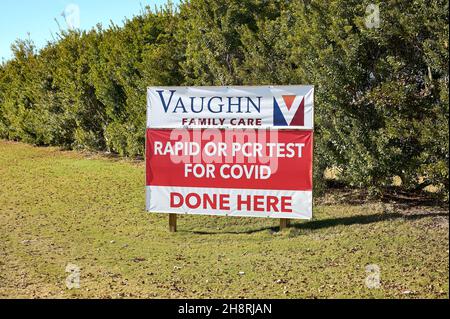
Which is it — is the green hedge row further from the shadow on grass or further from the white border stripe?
the white border stripe

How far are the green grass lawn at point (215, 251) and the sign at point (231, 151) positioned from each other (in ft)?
1.69

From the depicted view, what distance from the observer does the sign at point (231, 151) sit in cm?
832

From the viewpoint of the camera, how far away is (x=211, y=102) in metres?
8.55

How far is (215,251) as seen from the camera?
7.54 meters

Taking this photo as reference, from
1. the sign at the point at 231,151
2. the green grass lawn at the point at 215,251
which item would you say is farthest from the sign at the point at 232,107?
the green grass lawn at the point at 215,251

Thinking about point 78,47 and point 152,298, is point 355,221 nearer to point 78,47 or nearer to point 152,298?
point 152,298

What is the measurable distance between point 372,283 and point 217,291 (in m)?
1.67

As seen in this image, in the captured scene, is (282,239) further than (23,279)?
Yes

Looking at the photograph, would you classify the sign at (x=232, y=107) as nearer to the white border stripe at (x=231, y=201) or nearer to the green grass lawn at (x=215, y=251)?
the white border stripe at (x=231, y=201)

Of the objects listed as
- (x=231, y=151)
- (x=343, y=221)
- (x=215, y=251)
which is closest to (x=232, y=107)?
(x=231, y=151)

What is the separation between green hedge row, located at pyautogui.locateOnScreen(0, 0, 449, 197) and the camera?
828 centimetres

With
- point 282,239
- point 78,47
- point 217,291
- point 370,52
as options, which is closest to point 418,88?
point 370,52

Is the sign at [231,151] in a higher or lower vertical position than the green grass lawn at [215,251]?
higher

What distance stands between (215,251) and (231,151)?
1.79 metres
